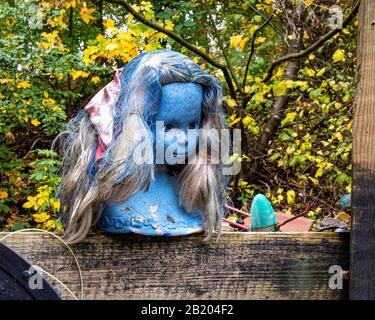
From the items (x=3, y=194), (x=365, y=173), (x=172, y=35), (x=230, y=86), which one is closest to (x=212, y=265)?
(x=365, y=173)

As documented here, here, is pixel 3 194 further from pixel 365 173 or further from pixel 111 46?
pixel 365 173

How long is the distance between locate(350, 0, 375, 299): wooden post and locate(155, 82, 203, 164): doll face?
1.42 feet

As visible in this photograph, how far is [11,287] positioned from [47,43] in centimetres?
238

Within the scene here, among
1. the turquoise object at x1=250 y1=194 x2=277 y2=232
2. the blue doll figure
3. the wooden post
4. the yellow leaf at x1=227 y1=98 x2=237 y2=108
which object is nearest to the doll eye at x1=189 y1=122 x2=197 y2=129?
the blue doll figure

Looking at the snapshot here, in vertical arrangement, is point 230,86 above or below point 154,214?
above

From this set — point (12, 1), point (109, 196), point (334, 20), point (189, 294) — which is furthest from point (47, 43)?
point (189, 294)

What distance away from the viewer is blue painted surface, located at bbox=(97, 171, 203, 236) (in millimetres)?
1434

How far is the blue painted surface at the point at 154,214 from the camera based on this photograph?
143 cm

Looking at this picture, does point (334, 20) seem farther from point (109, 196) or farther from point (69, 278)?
point (69, 278)

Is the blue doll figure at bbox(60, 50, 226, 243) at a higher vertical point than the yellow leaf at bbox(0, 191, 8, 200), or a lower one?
higher

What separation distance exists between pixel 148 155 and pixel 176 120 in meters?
0.14

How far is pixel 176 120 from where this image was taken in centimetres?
156

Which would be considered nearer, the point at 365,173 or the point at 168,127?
the point at 365,173

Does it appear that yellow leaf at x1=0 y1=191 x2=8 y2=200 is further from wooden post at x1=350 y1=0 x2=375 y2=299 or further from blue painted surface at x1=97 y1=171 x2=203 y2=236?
wooden post at x1=350 y1=0 x2=375 y2=299
